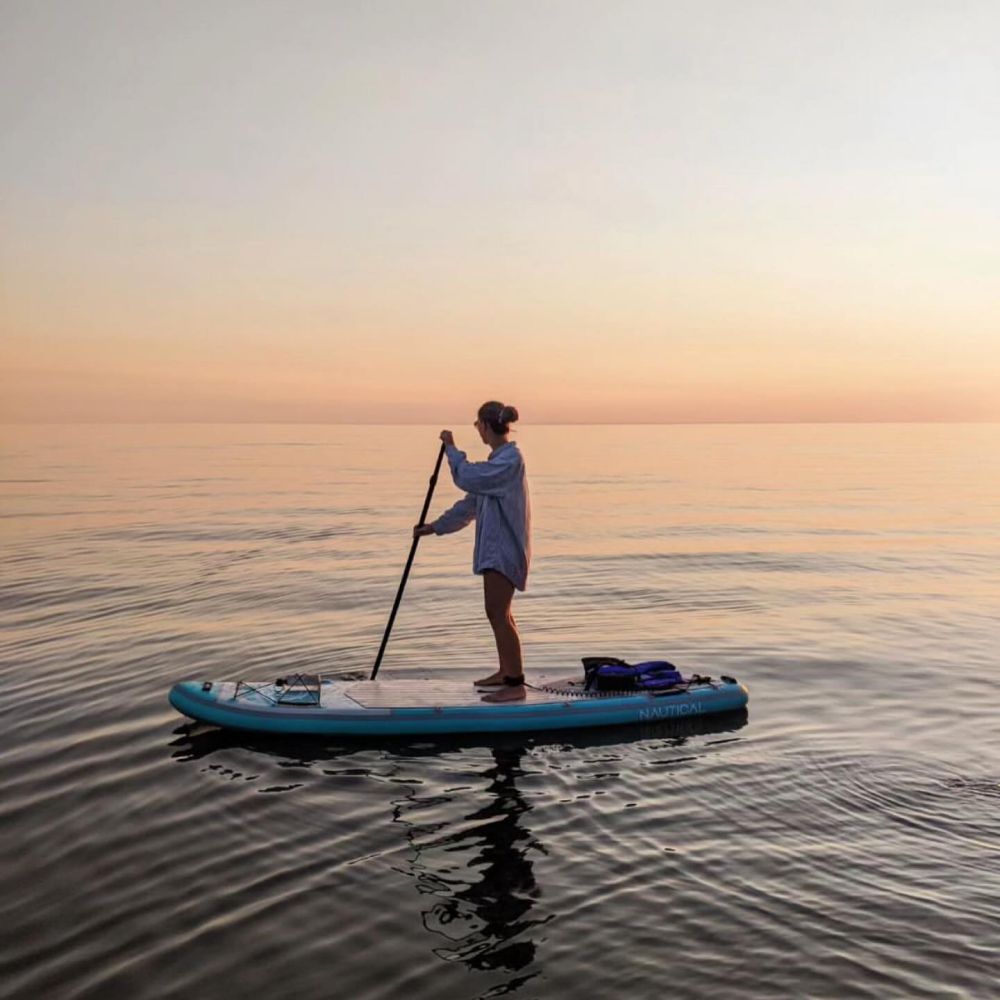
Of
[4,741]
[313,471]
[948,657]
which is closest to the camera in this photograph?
[4,741]

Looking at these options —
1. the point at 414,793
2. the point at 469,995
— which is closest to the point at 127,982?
the point at 469,995

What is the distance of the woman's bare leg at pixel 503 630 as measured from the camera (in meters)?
9.57

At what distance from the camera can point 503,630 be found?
9.77m

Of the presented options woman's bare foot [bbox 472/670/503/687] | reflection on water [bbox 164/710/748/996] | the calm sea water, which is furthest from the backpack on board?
woman's bare foot [bbox 472/670/503/687]

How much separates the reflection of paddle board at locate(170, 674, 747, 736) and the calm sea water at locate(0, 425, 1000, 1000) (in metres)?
0.20

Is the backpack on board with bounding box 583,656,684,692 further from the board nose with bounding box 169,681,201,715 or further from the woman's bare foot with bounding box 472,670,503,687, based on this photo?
the board nose with bounding box 169,681,201,715

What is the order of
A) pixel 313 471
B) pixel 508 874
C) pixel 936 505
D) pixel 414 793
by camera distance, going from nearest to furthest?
pixel 508 874
pixel 414 793
pixel 936 505
pixel 313 471

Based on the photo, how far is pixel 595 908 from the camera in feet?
18.6

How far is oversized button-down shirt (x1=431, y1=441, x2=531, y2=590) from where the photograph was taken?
9445 mm

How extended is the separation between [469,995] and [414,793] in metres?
2.98

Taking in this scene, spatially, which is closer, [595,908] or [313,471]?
[595,908]

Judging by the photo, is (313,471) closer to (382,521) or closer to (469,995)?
(382,521)

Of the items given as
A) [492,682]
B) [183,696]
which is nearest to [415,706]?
[492,682]

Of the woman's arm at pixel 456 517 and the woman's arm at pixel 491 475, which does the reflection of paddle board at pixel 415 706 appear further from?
the woman's arm at pixel 491 475
